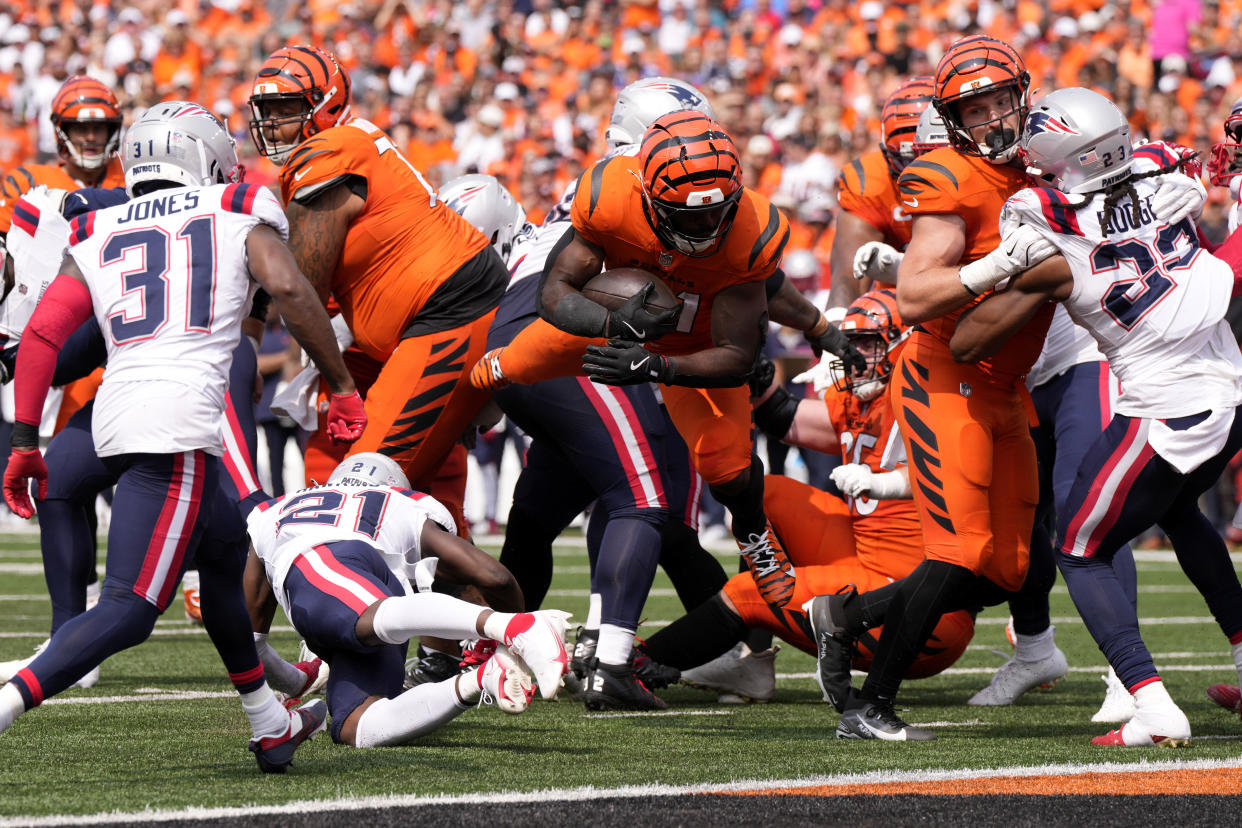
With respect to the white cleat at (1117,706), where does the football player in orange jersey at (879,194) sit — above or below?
above

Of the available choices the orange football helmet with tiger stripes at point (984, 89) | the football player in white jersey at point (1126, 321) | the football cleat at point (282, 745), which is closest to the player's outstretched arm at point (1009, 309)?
the football player in white jersey at point (1126, 321)

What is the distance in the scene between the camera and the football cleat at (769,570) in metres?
5.19

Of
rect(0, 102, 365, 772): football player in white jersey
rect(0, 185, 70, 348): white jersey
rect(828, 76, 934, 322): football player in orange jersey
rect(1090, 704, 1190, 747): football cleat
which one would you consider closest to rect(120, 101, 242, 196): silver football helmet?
rect(0, 102, 365, 772): football player in white jersey

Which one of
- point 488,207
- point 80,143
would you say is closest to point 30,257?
point 80,143

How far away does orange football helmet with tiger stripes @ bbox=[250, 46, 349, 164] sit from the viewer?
18.1 feet

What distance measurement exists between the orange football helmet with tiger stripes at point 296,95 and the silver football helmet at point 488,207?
2.74 ft

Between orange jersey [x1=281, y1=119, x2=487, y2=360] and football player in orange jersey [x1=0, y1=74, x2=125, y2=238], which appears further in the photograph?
football player in orange jersey [x1=0, y1=74, x2=125, y2=238]

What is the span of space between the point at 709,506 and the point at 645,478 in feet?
22.0

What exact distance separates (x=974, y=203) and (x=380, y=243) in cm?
197

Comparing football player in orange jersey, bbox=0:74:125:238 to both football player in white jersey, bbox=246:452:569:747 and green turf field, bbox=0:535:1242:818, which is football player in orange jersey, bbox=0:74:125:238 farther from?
football player in white jersey, bbox=246:452:569:747

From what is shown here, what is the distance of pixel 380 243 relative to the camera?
5348mm

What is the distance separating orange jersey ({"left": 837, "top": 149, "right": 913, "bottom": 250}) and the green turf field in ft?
5.78

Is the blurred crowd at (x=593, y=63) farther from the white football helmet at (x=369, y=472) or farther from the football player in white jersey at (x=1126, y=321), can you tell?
the football player in white jersey at (x=1126, y=321)

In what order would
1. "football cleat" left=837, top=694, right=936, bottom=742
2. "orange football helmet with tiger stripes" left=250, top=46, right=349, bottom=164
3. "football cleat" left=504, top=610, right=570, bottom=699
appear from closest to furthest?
1. "football cleat" left=504, top=610, right=570, bottom=699
2. "football cleat" left=837, top=694, right=936, bottom=742
3. "orange football helmet with tiger stripes" left=250, top=46, right=349, bottom=164
